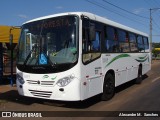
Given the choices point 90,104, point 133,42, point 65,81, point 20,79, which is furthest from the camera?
point 133,42

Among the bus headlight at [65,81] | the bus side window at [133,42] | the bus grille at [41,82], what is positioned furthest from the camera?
the bus side window at [133,42]

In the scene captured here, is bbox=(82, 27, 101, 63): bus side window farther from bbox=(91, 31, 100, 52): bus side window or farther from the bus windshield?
the bus windshield

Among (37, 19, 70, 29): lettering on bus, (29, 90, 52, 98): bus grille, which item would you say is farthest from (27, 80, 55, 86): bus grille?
(37, 19, 70, 29): lettering on bus

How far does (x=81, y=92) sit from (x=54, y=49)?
1502mm

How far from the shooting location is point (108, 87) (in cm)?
1026

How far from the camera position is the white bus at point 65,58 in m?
8.16

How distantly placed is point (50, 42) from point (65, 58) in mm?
781

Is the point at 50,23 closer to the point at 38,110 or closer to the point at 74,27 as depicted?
→ the point at 74,27

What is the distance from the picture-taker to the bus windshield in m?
8.27

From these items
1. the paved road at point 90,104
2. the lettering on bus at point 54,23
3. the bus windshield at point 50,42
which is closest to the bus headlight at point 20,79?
the bus windshield at point 50,42

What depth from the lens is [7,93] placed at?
11.9 meters

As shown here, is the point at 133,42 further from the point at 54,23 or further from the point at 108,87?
the point at 54,23

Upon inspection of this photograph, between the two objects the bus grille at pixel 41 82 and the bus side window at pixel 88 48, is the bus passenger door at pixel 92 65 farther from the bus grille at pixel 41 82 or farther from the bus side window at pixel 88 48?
the bus grille at pixel 41 82

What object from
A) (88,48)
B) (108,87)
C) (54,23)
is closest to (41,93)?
(88,48)
